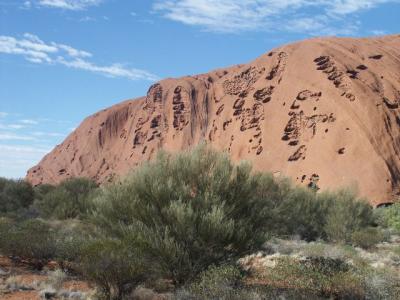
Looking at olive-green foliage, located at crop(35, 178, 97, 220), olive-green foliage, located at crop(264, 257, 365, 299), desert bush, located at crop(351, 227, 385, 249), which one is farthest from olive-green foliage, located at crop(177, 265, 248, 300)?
olive-green foliage, located at crop(35, 178, 97, 220)

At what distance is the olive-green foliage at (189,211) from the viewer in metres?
9.15

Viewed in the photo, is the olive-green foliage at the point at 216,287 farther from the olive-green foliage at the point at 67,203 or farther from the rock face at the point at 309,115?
the rock face at the point at 309,115

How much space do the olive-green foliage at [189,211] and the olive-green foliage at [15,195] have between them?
2337 cm

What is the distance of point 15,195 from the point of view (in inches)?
1332

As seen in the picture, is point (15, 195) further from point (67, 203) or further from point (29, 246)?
point (29, 246)

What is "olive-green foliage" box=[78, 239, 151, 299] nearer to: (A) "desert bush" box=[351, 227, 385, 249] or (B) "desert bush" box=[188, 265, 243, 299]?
(B) "desert bush" box=[188, 265, 243, 299]

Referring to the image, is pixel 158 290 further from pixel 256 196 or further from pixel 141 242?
pixel 256 196

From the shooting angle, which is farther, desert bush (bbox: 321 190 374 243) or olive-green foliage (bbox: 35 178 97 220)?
olive-green foliage (bbox: 35 178 97 220)

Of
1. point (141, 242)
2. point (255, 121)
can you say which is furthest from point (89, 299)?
point (255, 121)

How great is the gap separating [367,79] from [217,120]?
22.1 m

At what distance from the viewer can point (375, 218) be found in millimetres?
30781

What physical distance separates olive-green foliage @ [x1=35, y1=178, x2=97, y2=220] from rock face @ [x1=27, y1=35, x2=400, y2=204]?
1948cm

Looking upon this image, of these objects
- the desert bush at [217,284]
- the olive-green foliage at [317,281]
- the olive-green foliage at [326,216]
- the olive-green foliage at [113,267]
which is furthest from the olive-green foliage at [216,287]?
the olive-green foliage at [326,216]

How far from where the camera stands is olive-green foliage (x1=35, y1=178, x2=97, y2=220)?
27.7 meters
